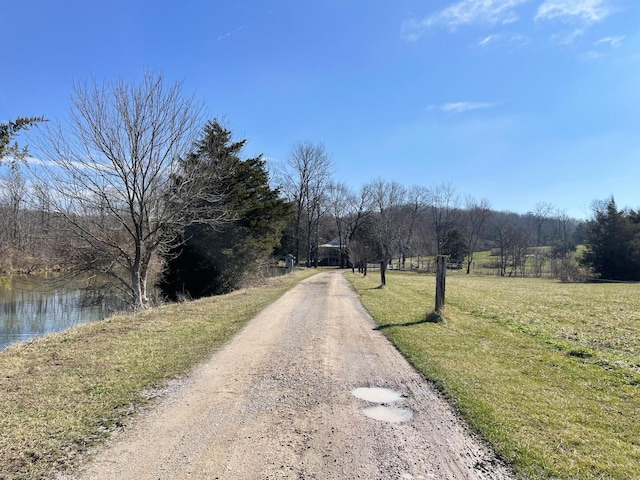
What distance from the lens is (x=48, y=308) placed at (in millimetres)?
18969

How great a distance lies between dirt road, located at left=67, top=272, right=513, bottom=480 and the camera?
3168 millimetres

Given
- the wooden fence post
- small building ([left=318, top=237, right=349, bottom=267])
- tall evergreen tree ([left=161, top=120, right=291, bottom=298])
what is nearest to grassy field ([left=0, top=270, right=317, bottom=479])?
the wooden fence post

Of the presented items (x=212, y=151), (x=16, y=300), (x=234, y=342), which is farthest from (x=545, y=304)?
(x=16, y=300)

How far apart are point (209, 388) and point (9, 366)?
335cm

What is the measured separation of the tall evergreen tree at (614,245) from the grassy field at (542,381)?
36.0 metres

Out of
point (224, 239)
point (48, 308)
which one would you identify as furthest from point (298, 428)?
point (48, 308)

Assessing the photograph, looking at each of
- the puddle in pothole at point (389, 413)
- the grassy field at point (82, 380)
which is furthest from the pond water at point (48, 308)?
the puddle in pothole at point (389, 413)

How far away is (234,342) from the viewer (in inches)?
311

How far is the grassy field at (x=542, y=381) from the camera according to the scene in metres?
3.46

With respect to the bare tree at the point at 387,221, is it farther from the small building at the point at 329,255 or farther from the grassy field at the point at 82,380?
the grassy field at the point at 82,380

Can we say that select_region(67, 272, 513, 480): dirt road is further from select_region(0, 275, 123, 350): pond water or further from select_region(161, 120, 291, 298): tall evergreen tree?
select_region(161, 120, 291, 298): tall evergreen tree

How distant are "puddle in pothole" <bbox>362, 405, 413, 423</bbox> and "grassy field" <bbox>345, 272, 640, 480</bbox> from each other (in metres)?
0.66

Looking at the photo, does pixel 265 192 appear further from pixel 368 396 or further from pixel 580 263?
pixel 580 263

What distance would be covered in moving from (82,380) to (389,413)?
4088 mm
